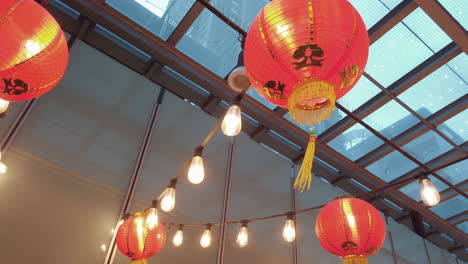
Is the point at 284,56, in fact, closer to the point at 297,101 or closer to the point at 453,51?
the point at 297,101

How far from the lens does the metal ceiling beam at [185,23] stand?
4.61m

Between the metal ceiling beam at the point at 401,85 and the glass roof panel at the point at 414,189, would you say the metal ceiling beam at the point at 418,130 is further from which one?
the glass roof panel at the point at 414,189

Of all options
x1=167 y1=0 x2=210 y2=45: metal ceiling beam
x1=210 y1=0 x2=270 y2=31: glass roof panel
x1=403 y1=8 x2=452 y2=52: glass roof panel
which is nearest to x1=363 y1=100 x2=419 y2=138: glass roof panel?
x1=403 y1=8 x2=452 y2=52: glass roof panel

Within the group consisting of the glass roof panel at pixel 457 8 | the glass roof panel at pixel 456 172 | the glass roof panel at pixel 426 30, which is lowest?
the glass roof panel at pixel 456 172

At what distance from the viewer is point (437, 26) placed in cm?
465

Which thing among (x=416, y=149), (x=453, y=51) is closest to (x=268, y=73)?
(x=453, y=51)

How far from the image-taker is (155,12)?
4.96 m

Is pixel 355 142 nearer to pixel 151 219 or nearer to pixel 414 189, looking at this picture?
pixel 414 189

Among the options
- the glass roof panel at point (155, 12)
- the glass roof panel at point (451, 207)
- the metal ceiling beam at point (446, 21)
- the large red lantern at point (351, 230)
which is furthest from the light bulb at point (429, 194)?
the glass roof panel at point (451, 207)

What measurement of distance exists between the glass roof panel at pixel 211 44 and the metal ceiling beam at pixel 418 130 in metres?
3.27

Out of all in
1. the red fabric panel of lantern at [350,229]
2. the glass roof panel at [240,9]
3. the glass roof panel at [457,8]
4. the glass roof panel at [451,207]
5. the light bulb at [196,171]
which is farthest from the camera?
the glass roof panel at [451,207]

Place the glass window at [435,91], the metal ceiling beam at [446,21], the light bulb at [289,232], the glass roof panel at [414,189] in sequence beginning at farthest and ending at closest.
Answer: the glass roof panel at [414,189], the glass window at [435,91], the metal ceiling beam at [446,21], the light bulb at [289,232]

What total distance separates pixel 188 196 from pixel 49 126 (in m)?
2.11

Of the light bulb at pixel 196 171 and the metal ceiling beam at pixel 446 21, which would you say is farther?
the metal ceiling beam at pixel 446 21
